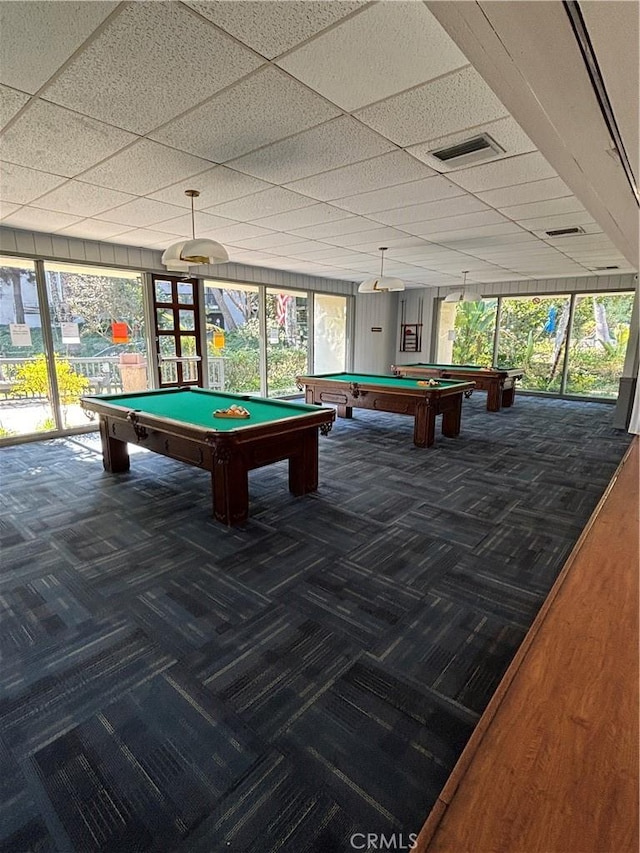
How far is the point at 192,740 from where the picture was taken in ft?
4.78

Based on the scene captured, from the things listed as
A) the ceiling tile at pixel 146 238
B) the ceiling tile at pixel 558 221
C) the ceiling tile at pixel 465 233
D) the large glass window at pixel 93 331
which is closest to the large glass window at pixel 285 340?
the large glass window at pixel 93 331

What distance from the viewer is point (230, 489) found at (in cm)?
304

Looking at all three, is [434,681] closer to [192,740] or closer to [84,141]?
[192,740]

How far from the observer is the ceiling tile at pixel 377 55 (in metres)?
1.63

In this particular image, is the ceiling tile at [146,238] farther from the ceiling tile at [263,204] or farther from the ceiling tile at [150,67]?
the ceiling tile at [150,67]

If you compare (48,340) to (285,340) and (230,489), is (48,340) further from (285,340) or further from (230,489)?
(285,340)

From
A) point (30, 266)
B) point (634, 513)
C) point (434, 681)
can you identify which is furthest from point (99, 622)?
point (30, 266)

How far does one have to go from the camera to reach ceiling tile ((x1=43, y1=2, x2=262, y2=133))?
1657mm

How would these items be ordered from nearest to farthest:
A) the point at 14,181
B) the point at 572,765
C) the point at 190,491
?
the point at 572,765, the point at 14,181, the point at 190,491

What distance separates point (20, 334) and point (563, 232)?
674cm

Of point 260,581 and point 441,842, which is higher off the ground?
point 441,842

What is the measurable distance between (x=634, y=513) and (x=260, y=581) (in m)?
2.47

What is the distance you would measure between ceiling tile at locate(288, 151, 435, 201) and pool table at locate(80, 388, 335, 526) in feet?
5.96

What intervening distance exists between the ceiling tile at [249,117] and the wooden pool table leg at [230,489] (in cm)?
201
